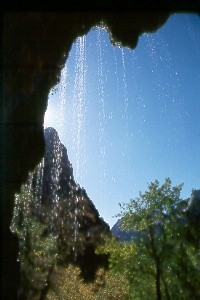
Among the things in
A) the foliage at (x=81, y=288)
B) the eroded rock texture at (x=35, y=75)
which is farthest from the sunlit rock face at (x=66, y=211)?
the eroded rock texture at (x=35, y=75)

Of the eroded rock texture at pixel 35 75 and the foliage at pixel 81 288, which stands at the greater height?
the eroded rock texture at pixel 35 75

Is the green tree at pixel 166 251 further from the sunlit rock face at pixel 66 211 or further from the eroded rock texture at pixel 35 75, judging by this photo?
the eroded rock texture at pixel 35 75

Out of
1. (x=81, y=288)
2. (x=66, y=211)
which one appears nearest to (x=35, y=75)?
(x=66, y=211)

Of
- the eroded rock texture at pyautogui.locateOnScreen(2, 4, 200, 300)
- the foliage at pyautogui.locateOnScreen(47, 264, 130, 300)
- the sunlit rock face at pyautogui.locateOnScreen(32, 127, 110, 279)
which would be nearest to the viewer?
the eroded rock texture at pyautogui.locateOnScreen(2, 4, 200, 300)

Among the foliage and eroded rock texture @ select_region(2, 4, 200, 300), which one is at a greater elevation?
eroded rock texture @ select_region(2, 4, 200, 300)

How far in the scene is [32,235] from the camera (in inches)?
945

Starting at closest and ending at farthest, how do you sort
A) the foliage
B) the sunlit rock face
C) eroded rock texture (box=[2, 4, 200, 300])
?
eroded rock texture (box=[2, 4, 200, 300]), the foliage, the sunlit rock face

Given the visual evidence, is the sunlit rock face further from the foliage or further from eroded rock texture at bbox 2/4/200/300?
eroded rock texture at bbox 2/4/200/300

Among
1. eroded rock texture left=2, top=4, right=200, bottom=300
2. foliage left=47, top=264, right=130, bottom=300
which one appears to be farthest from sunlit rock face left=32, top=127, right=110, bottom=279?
eroded rock texture left=2, top=4, right=200, bottom=300

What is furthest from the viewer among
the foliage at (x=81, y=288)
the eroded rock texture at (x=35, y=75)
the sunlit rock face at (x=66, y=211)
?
the sunlit rock face at (x=66, y=211)

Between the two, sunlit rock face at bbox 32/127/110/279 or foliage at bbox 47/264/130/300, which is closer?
foliage at bbox 47/264/130/300

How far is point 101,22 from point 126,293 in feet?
79.0

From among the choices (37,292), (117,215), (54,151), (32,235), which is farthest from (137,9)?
(54,151)

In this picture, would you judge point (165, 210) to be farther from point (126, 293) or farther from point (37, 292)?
point (37, 292)
